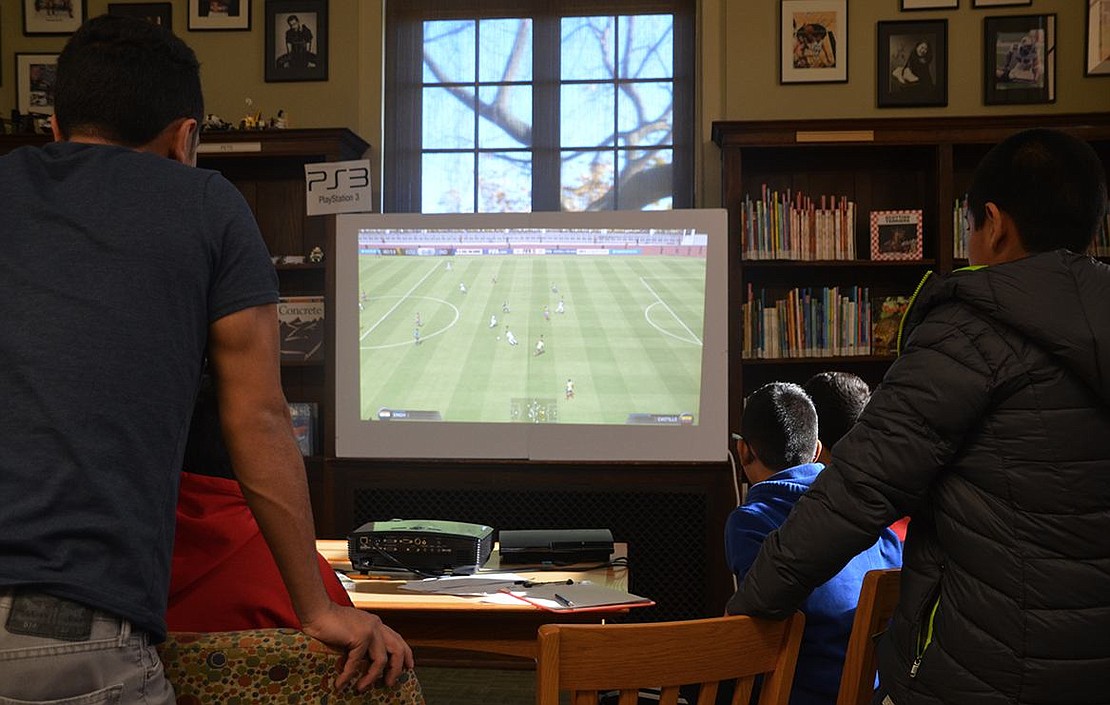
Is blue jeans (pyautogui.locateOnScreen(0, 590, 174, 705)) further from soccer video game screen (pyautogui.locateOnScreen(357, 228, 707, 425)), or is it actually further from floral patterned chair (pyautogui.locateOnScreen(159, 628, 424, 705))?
soccer video game screen (pyautogui.locateOnScreen(357, 228, 707, 425))

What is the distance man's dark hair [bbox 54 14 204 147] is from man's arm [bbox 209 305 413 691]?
0.27 metres

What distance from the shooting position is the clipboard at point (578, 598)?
2.10 meters

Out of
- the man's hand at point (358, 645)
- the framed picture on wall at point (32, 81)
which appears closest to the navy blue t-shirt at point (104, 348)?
the man's hand at point (358, 645)

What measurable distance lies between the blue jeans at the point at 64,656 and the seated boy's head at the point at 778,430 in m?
1.48

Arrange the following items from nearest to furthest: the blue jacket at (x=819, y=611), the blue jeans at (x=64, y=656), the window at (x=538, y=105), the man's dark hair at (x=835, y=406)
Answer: the blue jeans at (x=64, y=656)
the blue jacket at (x=819, y=611)
the man's dark hair at (x=835, y=406)
the window at (x=538, y=105)

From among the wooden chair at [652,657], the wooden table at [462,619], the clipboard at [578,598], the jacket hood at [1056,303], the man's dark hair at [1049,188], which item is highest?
the man's dark hair at [1049,188]

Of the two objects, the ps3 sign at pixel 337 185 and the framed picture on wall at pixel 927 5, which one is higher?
the framed picture on wall at pixel 927 5

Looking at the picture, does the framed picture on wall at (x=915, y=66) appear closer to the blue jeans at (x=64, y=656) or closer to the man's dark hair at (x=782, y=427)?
the man's dark hair at (x=782, y=427)

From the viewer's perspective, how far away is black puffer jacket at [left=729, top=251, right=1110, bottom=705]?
52.6 inches

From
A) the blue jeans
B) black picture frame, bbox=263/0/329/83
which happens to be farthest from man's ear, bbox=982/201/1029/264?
black picture frame, bbox=263/0/329/83

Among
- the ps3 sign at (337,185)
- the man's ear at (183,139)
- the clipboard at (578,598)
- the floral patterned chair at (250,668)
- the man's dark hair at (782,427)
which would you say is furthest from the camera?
the ps3 sign at (337,185)

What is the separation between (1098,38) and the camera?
4.67 meters

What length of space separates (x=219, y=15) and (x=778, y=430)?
407cm

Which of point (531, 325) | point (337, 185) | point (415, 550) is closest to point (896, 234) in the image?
point (531, 325)
